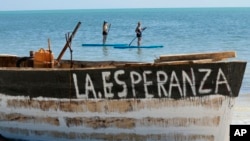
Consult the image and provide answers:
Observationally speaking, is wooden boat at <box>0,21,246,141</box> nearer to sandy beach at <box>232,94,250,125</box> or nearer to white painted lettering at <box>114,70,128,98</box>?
white painted lettering at <box>114,70,128,98</box>

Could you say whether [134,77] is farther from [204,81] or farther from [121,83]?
[204,81]

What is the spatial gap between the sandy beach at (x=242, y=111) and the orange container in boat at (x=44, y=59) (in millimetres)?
4040

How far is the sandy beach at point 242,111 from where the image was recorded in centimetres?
1093

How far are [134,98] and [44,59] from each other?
2.71 m

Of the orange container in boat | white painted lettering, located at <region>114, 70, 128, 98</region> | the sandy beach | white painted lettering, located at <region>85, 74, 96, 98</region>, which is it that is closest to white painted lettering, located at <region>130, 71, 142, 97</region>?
white painted lettering, located at <region>114, 70, 128, 98</region>

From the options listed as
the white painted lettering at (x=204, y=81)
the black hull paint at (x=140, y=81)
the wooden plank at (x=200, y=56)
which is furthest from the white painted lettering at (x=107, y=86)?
the white painted lettering at (x=204, y=81)

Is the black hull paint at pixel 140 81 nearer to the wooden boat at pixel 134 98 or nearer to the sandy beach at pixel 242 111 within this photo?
the wooden boat at pixel 134 98

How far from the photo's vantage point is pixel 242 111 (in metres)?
12.1

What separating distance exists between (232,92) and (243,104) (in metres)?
5.88

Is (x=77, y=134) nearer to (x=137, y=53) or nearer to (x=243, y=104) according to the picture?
(x=243, y=104)

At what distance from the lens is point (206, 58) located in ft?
26.2

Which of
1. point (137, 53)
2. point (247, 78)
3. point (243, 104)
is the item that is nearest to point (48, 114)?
point (243, 104)

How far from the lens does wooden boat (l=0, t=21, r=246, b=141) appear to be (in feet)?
24.5

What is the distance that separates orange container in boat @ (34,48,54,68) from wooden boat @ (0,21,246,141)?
1.24 m
